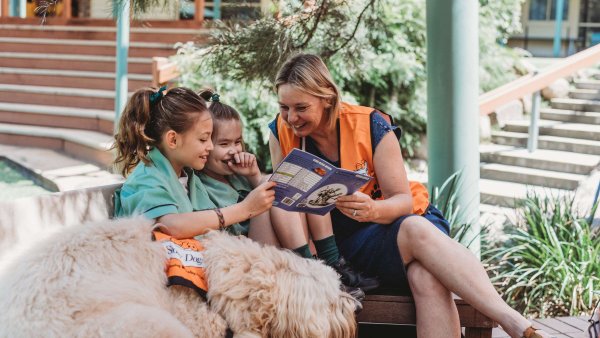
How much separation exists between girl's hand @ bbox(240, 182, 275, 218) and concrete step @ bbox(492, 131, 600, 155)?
6.87m

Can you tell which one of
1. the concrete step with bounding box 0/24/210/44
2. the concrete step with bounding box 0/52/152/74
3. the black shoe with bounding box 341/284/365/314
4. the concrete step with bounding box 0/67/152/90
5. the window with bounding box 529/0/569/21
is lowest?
the black shoe with bounding box 341/284/365/314

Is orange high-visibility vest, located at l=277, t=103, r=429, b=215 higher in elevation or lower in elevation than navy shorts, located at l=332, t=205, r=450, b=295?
higher

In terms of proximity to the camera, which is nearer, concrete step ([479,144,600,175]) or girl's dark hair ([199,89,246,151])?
girl's dark hair ([199,89,246,151])

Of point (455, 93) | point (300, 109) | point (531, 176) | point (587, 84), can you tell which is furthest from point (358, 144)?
point (587, 84)

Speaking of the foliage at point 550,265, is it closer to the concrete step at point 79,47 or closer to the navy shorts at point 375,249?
the navy shorts at point 375,249

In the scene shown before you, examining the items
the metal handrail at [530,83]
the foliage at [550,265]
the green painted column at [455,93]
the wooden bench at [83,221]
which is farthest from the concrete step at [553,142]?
the wooden bench at [83,221]

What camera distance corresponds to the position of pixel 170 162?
2809 millimetres

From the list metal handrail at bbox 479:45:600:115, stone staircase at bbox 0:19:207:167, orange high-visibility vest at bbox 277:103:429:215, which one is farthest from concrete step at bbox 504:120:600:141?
orange high-visibility vest at bbox 277:103:429:215

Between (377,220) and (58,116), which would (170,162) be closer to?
(377,220)

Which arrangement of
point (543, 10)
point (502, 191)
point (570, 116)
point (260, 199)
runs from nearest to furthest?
point (260, 199)
point (502, 191)
point (570, 116)
point (543, 10)

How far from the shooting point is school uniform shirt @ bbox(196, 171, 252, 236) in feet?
9.96

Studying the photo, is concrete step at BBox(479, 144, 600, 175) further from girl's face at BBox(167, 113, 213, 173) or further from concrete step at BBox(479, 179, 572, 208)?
girl's face at BBox(167, 113, 213, 173)

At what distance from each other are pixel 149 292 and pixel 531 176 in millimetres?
6584

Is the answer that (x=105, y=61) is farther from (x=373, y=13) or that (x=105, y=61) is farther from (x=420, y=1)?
(x=373, y=13)
